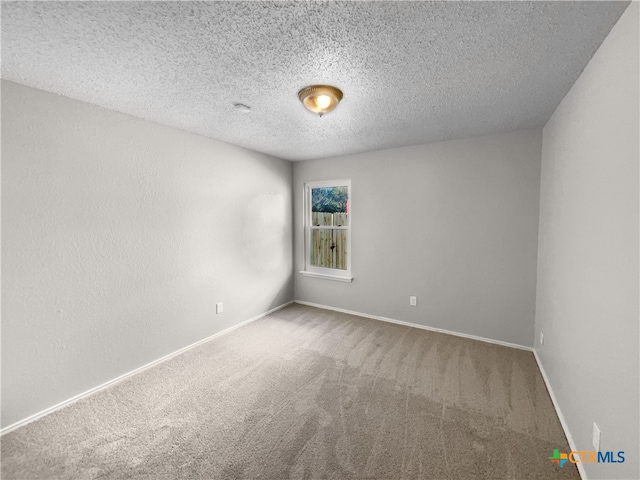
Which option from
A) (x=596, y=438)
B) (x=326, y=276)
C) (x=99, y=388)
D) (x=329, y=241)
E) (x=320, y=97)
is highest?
(x=320, y=97)

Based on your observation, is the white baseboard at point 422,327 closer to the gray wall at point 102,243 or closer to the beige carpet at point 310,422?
the beige carpet at point 310,422

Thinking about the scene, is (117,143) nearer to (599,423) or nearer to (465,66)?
(465,66)

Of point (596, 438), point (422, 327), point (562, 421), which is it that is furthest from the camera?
point (422, 327)

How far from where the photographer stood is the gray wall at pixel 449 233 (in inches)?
113

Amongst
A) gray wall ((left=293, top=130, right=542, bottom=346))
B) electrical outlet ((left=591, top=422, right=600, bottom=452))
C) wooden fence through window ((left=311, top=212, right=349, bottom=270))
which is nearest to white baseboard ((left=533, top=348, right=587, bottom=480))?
→ electrical outlet ((left=591, top=422, right=600, bottom=452))

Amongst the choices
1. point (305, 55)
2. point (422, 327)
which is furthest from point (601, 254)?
point (422, 327)

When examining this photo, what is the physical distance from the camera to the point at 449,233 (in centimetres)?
326

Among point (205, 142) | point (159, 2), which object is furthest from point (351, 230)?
point (159, 2)

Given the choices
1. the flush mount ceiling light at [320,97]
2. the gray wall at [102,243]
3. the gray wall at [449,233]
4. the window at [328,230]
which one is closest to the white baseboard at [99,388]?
the gray wall at [102,243]

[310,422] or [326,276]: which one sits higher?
[326,276]

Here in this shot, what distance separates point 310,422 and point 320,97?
7.62 ft

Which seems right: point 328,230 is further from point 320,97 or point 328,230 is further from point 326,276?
point 320,97

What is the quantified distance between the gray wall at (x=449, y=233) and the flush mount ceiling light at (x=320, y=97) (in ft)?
5.74

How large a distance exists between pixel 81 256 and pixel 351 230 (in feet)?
9.80
